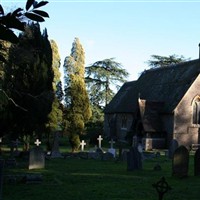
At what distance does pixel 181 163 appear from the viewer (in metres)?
15.6

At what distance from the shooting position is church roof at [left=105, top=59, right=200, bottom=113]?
37.8 meters

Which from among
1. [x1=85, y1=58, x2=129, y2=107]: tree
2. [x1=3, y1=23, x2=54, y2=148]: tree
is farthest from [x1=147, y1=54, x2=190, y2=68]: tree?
[x1=3, y1=23, x2=54, y2=148]: tree

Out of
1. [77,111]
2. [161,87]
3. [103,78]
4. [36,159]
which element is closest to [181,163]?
[36,159]

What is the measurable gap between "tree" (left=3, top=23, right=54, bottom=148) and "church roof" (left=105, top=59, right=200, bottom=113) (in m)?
15.4

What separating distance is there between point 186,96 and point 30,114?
18537mm

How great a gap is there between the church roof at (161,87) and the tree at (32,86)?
15439 mm

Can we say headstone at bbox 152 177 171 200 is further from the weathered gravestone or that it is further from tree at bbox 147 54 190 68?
tree at bbox 147 54 190 68

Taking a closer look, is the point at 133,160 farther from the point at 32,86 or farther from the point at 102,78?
the point at 102,78

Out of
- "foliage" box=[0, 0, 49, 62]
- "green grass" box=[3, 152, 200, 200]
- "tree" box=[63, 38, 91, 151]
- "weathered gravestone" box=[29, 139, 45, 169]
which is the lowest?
"green grass" box=[3, 152, 200, 200]

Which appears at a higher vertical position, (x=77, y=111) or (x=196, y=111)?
(x=196, y=111)

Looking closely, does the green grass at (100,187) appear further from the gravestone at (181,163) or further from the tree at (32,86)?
the tree at (32,86)

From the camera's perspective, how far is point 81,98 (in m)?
31.1

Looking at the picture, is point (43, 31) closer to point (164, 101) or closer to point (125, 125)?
point (164, 101)

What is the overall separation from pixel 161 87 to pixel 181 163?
27.0 m
